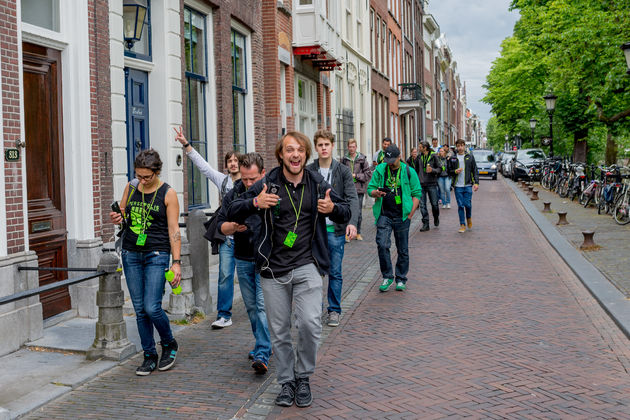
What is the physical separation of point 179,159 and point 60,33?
350 centimetres

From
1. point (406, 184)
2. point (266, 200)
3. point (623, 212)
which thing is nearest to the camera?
point (266, 200)

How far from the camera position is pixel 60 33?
25.0 feet

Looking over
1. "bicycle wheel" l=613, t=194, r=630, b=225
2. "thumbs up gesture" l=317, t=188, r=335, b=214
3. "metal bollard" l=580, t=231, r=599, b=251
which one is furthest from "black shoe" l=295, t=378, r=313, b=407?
"bicycle wheel" l=613, t=194, r=630, b=225

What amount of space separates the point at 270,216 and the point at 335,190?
222 centimetres

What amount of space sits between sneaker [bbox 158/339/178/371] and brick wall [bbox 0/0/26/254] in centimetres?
180

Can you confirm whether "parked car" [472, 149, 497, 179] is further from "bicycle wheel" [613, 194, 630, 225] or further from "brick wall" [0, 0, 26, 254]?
"brick wall" [0, 0, 26, 254]

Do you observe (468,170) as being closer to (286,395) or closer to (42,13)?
(42,13)

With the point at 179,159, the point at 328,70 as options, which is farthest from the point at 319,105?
the point at 179,159

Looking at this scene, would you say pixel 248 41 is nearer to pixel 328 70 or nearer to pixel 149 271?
pixel 328 70

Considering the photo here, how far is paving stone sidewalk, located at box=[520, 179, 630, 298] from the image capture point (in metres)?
9.80

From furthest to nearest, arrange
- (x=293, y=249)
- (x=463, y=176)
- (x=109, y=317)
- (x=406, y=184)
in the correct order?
1. (x=463, y=176)
2. (x=406, y=184)
3. (x=109, y=317)
4. (x=293, y=249)

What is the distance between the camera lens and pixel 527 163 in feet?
123

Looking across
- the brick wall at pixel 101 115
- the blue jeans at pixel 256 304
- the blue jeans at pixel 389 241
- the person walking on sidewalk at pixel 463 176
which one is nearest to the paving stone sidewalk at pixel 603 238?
the person walking on sidewalk at pixel 463 176

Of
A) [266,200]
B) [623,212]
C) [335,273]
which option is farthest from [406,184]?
[623,212]
